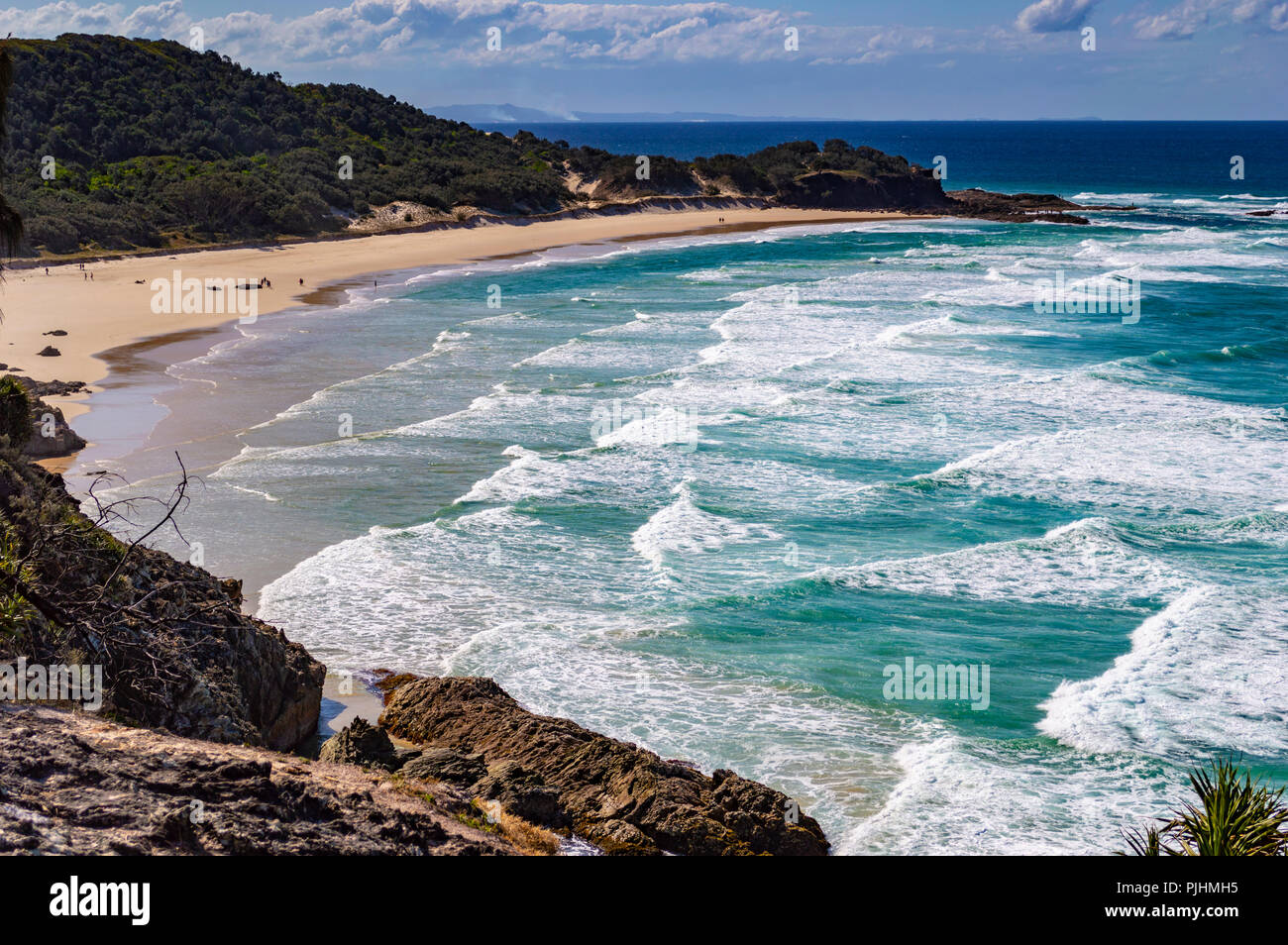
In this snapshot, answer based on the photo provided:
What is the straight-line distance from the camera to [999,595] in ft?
54.0

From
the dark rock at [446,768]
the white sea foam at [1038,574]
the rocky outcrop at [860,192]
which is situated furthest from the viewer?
the rocky outcrop at [860,192]

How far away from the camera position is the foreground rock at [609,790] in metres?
9.23

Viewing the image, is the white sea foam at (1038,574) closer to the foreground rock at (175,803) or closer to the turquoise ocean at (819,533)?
the turquoise ocean at (819,533)

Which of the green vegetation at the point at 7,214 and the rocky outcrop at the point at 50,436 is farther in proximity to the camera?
the rocky outcrop at the point at 50,436

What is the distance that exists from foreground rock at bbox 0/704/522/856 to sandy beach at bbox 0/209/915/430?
13855 millimetres

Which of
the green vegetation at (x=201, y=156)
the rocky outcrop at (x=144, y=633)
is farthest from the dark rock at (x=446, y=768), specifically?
the green vegetation at (x=201, y=156)

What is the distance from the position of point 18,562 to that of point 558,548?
10920 millimetres

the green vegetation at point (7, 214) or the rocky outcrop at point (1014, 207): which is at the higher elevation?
the rocky outcrop at point (1014, 207)

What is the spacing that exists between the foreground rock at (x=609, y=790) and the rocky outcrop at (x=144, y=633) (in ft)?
5.23

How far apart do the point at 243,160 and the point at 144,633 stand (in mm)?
70048

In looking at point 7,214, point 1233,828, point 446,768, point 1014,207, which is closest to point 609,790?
point 446,768

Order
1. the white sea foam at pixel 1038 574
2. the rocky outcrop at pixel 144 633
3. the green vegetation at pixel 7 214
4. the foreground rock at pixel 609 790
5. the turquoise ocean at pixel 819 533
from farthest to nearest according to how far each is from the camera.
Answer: the white sea foam at pixel 1038 574
the turquoise ocean at pixel 819 533
the foreground rock at pixel 609 790
the green vegetation at pixel 7 214
the rocky outcrop at pixel 144 633

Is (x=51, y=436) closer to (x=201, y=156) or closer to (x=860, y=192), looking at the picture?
(x=201, y=156)

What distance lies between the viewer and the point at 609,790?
9891 millimetres
